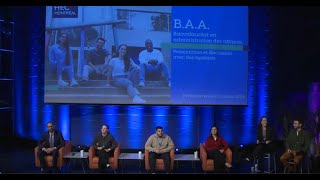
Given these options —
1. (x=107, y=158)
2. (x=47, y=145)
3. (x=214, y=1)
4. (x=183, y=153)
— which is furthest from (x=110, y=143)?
(x=214, y=1)

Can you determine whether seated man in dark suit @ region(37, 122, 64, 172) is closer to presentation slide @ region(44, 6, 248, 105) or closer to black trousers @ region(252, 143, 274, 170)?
presentation slide @ region(44, 6, 248, 105)

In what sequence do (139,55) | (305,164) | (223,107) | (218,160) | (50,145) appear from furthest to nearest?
(223,107), (139,55), (305,164), (50,145), (218,160)

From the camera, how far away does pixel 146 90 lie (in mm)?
8234

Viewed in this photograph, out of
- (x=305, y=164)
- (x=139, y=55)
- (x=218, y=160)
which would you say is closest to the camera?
(x=218, y=160)

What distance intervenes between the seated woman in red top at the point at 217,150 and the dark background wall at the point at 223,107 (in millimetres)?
1286

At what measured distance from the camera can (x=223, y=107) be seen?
861 centimetres

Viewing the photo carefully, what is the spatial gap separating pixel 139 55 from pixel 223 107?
209 cm

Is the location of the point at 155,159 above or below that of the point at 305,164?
above

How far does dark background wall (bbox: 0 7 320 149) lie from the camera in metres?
8.55

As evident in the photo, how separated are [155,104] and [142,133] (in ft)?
2.51

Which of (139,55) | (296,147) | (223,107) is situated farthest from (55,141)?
(296,147)

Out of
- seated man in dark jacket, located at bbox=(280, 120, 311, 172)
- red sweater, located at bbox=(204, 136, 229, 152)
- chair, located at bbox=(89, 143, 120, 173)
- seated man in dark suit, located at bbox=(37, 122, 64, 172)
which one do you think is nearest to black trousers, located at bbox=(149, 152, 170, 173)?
chair, located at bbox=(89, 143, 120, 173)

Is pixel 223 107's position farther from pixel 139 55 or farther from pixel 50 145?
pixel 50 145

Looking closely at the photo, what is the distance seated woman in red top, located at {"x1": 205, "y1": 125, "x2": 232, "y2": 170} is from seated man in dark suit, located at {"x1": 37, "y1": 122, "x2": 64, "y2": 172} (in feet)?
8.75
